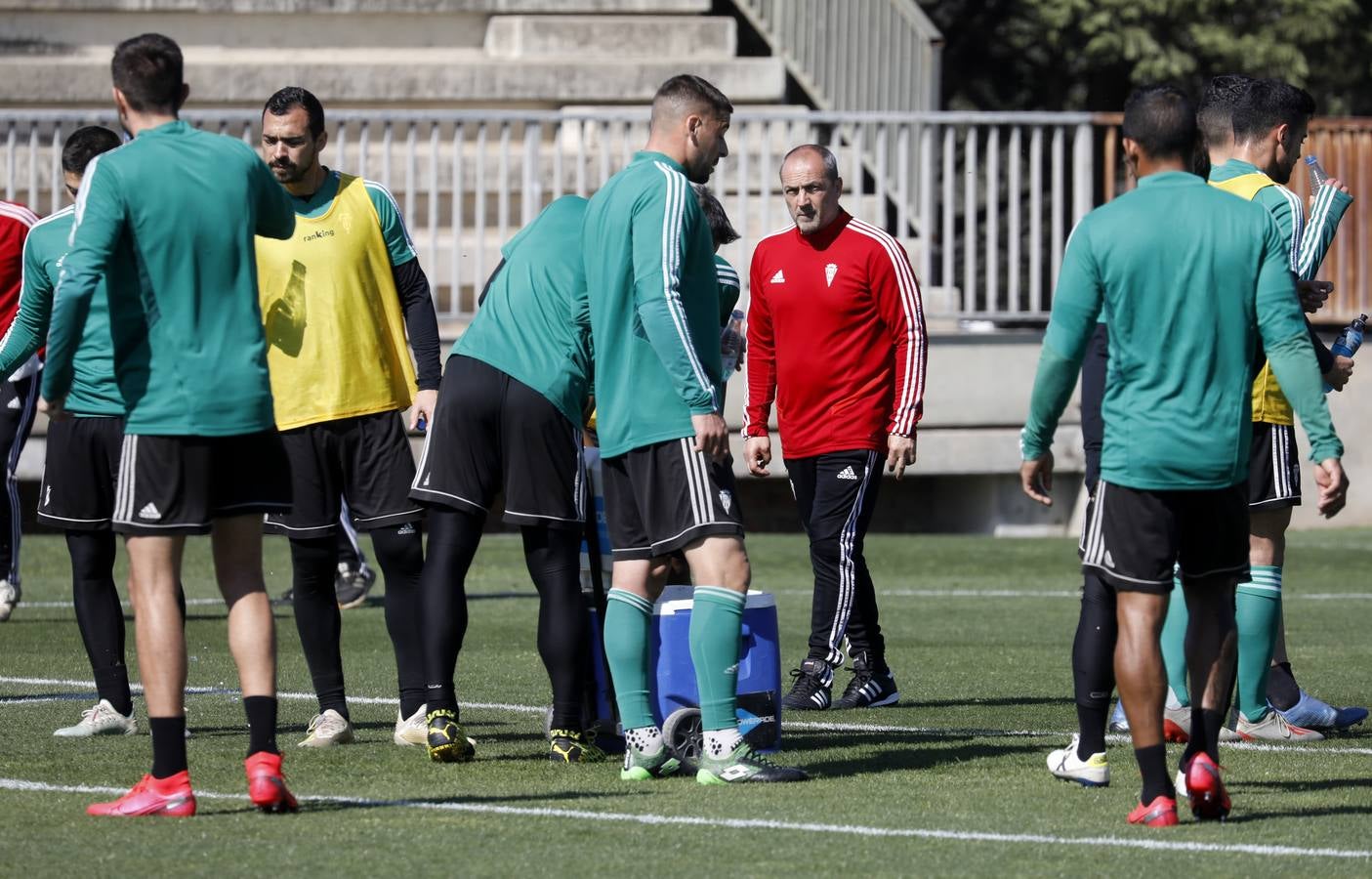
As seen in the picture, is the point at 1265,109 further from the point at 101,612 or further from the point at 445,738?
the point at 101,612

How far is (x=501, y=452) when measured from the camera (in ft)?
23.2

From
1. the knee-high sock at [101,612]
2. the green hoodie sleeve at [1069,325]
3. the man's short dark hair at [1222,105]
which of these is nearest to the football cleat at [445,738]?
the knee-high sock at [101,612]

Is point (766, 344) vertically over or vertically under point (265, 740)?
over

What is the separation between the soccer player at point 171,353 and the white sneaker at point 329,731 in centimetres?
138

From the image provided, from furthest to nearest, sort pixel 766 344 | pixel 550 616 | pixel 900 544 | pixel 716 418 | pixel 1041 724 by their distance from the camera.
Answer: pixel 900 544
pixel 766 344
pixel 1041 724
pixel 550 616
pixel 716 418

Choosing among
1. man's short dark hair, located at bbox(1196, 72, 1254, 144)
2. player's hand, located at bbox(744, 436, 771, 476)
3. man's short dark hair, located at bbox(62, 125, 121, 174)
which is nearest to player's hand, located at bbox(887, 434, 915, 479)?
player's hand, located at bbox(744, 436, 771, 476)

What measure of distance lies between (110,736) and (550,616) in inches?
62.1

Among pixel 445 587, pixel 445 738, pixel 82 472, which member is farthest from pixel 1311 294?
pixel 82 472

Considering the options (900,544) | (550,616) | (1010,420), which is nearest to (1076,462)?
(1010,420)

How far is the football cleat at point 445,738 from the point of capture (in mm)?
6879

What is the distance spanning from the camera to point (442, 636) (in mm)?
7047

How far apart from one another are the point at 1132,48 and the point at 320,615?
17.0m

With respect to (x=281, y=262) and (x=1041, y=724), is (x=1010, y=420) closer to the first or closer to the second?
(x=1041, y=724)

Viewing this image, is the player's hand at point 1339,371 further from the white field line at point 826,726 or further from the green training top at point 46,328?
the green training top at point 46,328
